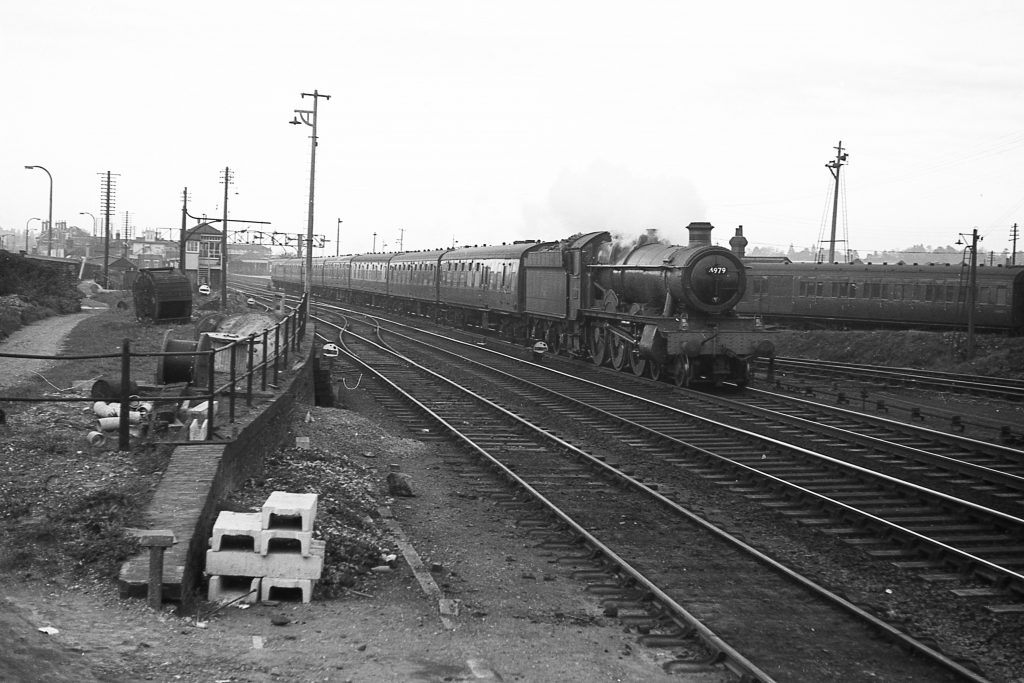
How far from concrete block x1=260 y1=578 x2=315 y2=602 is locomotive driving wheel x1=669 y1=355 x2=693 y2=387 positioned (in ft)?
45.7

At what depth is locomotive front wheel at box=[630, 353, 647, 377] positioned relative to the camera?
21375 mm

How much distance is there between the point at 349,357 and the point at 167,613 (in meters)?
19.6

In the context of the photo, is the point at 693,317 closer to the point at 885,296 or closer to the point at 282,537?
the point at 282,537

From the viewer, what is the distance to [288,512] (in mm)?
6711

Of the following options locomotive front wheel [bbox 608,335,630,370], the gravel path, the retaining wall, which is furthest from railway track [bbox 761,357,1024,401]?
the gravel path

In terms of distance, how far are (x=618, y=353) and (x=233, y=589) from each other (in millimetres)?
16710

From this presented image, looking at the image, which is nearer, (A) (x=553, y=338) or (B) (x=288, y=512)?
(B) (x=288, y=512)

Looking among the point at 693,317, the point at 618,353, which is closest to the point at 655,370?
the point at 693,317

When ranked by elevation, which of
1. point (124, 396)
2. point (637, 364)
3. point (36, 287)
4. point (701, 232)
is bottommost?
point (637, 364)

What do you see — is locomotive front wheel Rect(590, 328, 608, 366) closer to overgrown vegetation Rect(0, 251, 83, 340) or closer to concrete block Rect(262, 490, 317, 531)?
concrete block Rect(262, 490, 317, 531)

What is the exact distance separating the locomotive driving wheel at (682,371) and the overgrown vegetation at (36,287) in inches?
885

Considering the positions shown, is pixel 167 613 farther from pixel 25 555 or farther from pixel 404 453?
pixel 404 453

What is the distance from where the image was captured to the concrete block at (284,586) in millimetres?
6559

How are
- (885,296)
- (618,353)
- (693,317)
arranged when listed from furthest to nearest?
1. (885,296)
2. (618,353)
3. (693,317)
